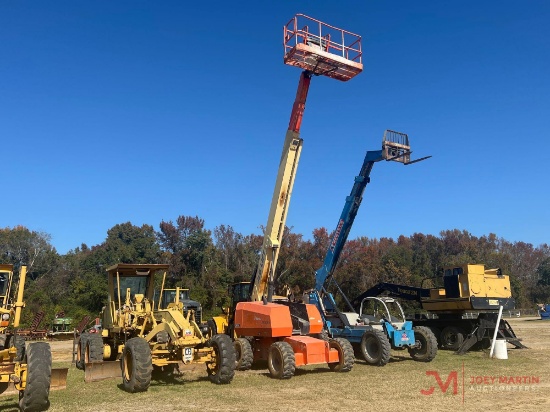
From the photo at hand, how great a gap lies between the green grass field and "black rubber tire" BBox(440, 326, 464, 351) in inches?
219

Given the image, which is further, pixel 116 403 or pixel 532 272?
pixel 532 272

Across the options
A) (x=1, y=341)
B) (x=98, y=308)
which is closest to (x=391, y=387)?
(x=1, y=341)

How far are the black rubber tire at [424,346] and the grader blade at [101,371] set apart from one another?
9421 millimetres

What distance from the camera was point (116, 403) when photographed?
29.3 ft

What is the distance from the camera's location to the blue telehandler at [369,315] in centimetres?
1476

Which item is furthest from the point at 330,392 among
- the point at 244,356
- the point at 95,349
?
the point at 95,349

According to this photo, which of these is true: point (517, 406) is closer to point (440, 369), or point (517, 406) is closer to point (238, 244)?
point (440, 369)

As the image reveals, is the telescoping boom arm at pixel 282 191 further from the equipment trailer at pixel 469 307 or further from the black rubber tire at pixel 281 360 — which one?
the equipment trailer at pixel 469 307

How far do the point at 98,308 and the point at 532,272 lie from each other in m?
80.1

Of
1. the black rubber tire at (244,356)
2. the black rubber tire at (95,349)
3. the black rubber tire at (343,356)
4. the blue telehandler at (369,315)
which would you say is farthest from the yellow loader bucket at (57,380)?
the blue telehandler at (369,315)

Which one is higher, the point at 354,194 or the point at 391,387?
the point at 354,194

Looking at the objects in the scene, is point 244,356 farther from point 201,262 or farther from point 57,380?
point 201,262

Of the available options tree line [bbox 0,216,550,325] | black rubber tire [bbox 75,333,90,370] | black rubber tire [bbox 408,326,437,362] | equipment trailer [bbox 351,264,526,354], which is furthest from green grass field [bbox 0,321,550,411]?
tree line [bbox 0,216,550,325]

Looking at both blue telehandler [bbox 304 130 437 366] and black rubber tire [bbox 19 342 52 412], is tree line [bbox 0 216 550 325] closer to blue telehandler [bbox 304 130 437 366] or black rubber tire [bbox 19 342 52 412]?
blue telehandler [bbox 304 130 437 366]
